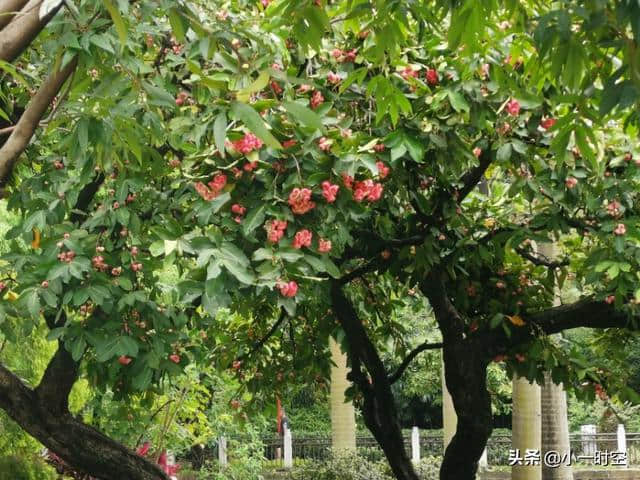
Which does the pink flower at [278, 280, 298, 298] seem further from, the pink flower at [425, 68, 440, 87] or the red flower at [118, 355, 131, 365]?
the pink flower at [425, 68, 440, 87]

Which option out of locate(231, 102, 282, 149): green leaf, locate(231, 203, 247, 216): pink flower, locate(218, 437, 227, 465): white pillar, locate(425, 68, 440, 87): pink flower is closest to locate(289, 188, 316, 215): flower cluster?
locate(231, 203, 247, 216): pink flower

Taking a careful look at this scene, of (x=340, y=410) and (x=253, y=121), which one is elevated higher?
(x=253, y=121)

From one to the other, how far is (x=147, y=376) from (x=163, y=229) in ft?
4.07

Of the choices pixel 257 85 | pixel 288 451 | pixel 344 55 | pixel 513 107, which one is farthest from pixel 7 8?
pixel 288 451

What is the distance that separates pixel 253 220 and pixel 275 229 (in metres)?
0.12

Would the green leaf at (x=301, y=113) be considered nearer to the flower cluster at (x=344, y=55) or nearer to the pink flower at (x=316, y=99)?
the pink flower at (x=316, y=99)

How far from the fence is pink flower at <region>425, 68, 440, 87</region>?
14.0 meters

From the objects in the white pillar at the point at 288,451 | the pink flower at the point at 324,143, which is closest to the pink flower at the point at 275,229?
the pink flower at the point at 324,143

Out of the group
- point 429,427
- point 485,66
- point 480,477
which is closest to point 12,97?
point 485,66

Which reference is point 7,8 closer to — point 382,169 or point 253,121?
point 253,121

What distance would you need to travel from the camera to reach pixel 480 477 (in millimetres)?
17016

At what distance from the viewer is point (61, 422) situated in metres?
6.69

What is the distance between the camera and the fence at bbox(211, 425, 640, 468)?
66.1 ft

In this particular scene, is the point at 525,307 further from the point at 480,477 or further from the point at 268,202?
the point at 480,477
